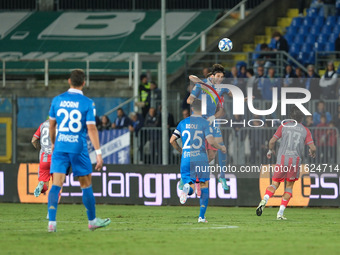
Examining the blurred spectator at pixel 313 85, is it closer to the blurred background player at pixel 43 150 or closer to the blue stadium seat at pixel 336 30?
the blue stadium seat at pixel 336 30

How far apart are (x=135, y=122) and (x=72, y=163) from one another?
14222mm

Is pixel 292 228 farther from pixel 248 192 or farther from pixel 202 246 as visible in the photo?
pixel 248 192

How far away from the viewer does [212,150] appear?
18172 millimetres

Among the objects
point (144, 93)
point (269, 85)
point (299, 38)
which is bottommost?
point (144, 93)

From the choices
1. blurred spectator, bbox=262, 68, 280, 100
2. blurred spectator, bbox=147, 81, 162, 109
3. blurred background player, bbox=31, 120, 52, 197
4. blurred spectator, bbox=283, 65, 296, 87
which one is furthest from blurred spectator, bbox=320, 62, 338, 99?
blurred background player, bbox=31, 120, 52, 197

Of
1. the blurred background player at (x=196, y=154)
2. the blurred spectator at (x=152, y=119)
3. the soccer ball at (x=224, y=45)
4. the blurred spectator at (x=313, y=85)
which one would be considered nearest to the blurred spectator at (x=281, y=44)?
the blurred spectator at (x=313, y=85)

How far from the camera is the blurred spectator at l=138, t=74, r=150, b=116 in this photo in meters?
28.1

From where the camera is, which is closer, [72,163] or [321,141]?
[72,163]

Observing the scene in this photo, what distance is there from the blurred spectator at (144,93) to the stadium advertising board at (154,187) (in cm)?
499

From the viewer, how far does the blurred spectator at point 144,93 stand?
28094 mm

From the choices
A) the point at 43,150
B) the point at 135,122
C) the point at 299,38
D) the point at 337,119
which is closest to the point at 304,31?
the point at 299,38

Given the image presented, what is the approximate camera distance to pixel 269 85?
25125 millimetres

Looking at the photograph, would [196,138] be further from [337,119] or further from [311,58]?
[311,58]

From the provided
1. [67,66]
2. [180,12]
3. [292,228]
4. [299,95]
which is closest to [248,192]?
[299,95]
